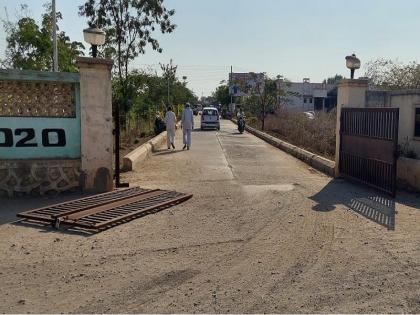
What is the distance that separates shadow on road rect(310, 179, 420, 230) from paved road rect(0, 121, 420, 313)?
34 mm

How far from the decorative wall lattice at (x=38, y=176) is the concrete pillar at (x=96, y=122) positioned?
25cm

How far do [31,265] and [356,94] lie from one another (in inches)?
331

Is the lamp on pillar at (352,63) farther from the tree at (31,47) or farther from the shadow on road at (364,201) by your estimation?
the tree at (31,47)

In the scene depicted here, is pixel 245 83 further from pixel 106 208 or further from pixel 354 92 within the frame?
pixel 106 208

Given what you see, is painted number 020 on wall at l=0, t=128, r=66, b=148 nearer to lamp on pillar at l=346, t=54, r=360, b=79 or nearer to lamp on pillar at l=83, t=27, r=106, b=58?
lamp on pillar at l=83, t=27, r=106, b=58

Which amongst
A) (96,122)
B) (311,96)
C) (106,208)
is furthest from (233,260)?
(311,96)

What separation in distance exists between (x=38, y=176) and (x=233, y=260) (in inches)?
190

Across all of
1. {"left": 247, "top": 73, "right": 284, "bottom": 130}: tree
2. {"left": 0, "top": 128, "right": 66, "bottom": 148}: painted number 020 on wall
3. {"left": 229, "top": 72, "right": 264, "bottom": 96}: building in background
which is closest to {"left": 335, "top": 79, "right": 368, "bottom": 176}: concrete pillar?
{"left": 0, "top": 128, "right": 66, "bottom": 148}: painted number 020 on wall

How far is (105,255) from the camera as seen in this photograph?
203 inches

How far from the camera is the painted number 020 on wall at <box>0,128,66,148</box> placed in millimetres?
8125

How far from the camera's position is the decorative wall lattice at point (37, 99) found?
26.5 feet

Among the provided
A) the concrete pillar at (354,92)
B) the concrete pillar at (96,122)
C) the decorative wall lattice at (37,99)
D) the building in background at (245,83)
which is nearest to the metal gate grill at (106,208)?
the concrete pillar at (96,122)

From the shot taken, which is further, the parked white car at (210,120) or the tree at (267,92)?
the tree at (267,92)

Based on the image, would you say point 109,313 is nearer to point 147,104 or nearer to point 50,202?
point 50,202
